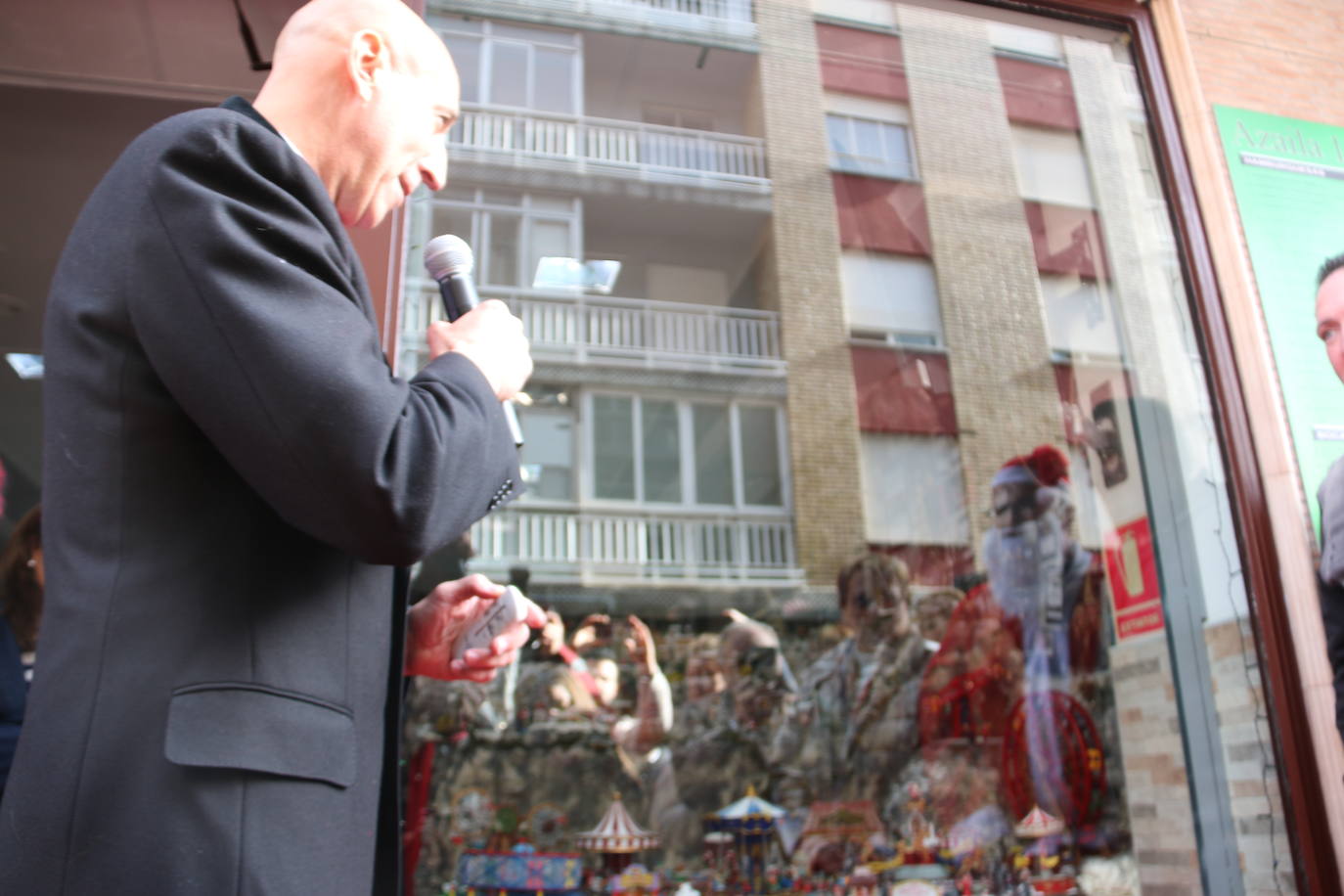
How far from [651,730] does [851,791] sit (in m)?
0.87

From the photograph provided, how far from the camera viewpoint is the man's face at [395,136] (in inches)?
36.3

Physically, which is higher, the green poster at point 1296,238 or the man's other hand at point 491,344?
the green poster at point 1296,238

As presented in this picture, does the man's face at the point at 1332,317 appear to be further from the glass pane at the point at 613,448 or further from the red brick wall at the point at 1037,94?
the glass pane at the point at 613,448

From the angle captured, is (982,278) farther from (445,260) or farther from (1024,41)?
(445,260)

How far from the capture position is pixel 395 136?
0.93 meters

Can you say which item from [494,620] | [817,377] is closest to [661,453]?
[817,377]

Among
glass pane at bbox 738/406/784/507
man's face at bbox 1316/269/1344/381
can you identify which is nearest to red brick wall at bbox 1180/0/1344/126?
man's face at bbox 1316/269/1344/381

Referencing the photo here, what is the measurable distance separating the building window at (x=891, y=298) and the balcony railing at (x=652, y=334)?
0.41 meters

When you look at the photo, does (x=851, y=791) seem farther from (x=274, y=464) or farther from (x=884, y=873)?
(x=274, y=464)

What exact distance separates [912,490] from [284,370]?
4.31 metres

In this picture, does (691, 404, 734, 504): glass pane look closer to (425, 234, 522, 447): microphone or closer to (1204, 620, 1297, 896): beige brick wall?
(1204, 620, 1297, 896): beige brick wall

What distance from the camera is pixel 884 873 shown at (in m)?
3.78

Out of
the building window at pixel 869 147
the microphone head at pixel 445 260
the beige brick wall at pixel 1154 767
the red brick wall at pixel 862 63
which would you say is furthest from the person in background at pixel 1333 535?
the building window at pixel 869 147

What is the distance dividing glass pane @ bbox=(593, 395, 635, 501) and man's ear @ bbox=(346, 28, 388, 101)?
11.9 feet
